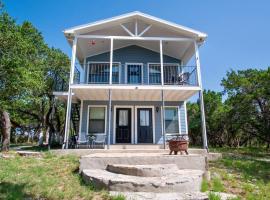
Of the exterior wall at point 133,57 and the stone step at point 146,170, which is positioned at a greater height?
the exterior wall at point 133,57

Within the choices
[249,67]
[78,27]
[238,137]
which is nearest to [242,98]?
[249,67]

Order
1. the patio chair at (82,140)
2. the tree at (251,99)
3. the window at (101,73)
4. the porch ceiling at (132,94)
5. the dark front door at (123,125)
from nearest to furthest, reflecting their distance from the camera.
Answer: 1. the porch ceiling at (132,94)
2. the patio chair at (82,140)
3. the dark front door at (123,125)
4. the window at (101,73)
5. the tree at (251,99)

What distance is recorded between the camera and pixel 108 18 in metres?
10.8

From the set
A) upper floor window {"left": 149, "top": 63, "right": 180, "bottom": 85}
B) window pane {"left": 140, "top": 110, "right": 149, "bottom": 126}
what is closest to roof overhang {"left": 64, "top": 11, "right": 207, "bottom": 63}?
upper floor window {"left": 149, "top": 63, "right": 180, "bottom": 85}

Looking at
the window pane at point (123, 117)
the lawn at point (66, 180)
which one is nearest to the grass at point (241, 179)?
the lawn at point (66, 180)

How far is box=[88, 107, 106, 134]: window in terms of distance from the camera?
38.8ft

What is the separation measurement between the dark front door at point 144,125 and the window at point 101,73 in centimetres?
222

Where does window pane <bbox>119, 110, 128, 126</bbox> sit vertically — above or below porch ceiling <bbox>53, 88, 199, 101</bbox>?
below

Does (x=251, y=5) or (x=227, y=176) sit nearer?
(x=227, y=176)

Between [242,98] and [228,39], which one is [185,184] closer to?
[228,39]

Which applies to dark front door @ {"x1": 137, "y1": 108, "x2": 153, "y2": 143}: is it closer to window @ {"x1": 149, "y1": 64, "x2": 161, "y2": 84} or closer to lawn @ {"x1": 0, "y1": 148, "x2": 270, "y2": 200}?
window @ {"x1": 149, "y1": 64, "x2": 161, "y2": 84}

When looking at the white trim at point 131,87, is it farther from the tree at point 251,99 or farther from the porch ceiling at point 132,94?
the tree at point 251,99

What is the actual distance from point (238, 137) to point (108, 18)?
21429mm

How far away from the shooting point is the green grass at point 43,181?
4469 mm
